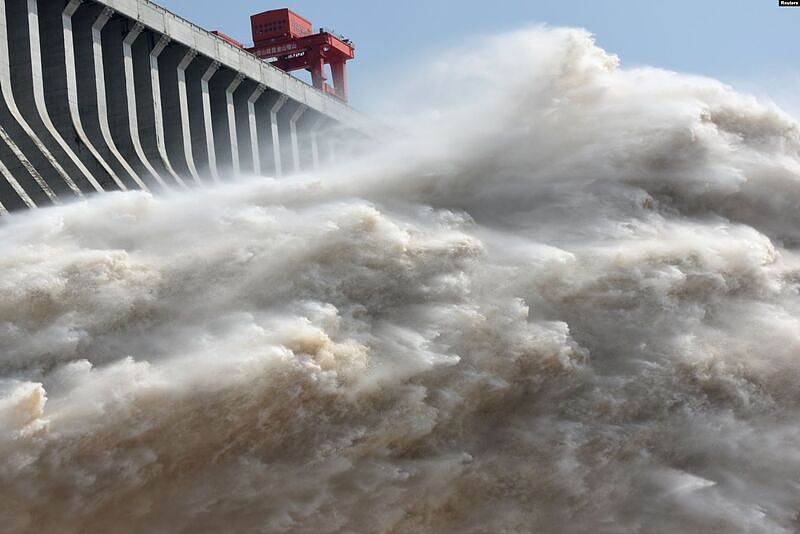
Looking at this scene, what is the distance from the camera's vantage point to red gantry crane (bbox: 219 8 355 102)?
77.3 meters

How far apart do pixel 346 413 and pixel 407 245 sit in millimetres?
3595

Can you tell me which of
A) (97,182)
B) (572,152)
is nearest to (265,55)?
(97,182)

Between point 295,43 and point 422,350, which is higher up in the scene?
point 295,43

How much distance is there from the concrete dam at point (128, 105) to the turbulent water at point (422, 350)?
22.4 meters

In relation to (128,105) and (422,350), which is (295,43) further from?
(422,350)

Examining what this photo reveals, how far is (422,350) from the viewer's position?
18.9 m

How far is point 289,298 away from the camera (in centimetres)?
1931

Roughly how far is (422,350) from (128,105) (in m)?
34.9

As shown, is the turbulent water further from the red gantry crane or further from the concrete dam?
the red gantry crane

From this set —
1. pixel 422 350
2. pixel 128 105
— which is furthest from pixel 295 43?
pixel 422 350

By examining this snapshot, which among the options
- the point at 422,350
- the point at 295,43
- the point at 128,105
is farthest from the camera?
the point at 295,43

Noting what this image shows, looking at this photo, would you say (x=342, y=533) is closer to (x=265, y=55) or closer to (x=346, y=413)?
(x=346, y=413)

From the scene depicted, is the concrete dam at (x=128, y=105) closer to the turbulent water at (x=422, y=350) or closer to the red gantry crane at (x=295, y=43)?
the red gantry crane at (x=295, y=43)

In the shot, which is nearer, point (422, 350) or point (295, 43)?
point (422, 350)
